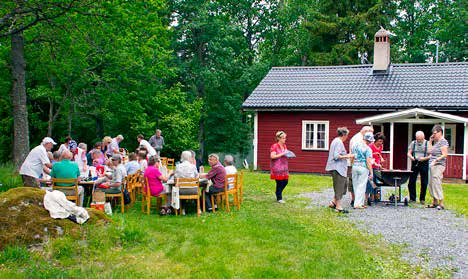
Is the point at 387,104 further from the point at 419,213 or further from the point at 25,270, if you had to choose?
the point at 25,270

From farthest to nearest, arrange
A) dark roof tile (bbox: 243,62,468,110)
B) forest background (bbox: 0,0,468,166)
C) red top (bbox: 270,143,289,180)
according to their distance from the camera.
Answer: dark roof tile (bbox: 243,62,468,110), forest background (bbox: 0,0,468,166), red top (bbox: 270,143,289,180)

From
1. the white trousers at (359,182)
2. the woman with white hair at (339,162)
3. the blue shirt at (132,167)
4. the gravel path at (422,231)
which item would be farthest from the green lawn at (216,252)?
the blue shirt at (132,167)

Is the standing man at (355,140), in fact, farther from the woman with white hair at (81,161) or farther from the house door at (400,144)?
the house door at (400,144)

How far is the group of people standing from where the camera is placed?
9.80 metres

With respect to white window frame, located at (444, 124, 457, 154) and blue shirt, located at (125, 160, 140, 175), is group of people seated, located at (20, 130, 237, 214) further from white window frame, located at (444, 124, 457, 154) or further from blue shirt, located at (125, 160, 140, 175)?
white window frame, located at (444, 124, 457, 154)

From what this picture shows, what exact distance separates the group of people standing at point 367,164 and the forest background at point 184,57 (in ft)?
21.4

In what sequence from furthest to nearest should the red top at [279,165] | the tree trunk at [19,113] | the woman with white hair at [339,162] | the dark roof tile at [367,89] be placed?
1. the dark roof tile at [367,89]
2. the tree trunk at [19,113]
3. the red top at [279,165]
4. the woman with white hair at [339,162]

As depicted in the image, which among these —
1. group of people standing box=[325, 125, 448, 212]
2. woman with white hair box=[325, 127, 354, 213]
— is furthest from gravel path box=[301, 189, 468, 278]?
woman with white hair box=[325, 127, 354, 213]

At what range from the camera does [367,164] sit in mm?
10125

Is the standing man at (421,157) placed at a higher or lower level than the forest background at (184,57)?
lower

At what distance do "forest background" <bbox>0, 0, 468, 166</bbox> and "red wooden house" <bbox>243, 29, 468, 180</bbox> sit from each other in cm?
588

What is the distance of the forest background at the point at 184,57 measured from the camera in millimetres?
16263

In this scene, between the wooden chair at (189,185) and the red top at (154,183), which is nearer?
the wooden chair at (189,185)

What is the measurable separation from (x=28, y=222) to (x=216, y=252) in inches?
103
